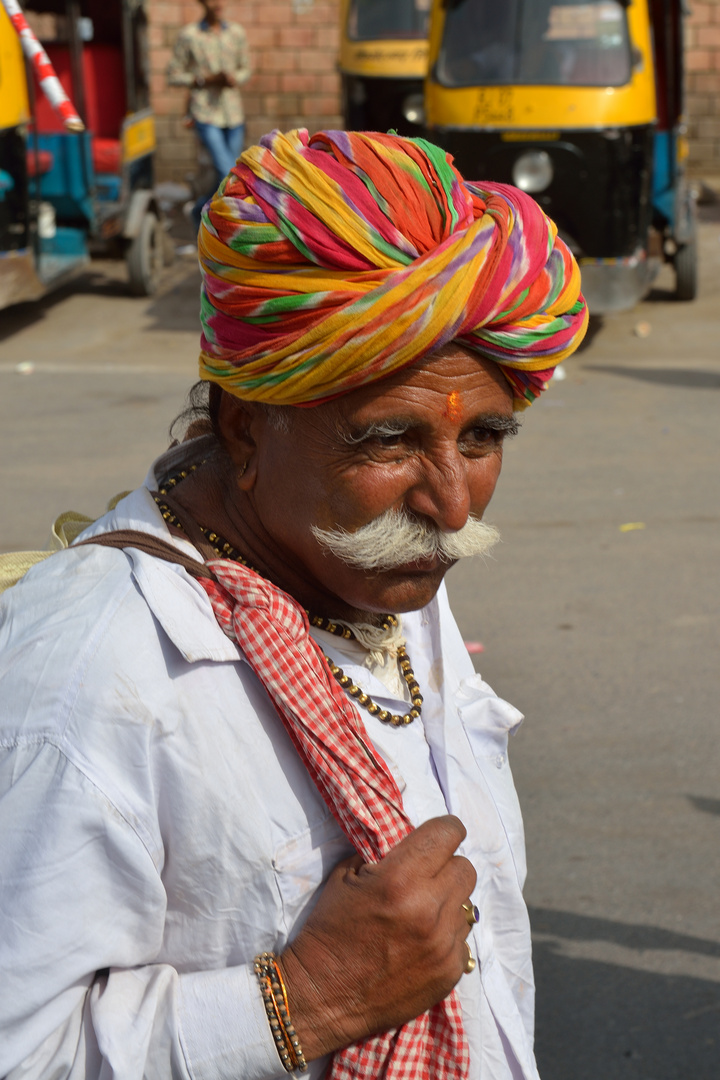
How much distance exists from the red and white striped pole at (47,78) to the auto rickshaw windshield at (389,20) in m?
10.0

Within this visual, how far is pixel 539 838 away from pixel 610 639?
135 centimetres

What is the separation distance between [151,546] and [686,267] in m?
9.68

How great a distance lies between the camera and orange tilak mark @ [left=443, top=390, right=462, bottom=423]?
137cm

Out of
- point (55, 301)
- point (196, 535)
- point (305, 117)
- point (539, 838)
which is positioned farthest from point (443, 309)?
point (305, 117)

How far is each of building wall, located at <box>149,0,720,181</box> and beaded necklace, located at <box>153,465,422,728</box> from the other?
15239 mm

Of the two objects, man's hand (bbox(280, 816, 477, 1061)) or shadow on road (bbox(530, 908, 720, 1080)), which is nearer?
man's hand (bbox(280, 816, 477, 1061))

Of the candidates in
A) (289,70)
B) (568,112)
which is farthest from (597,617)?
(289,70)

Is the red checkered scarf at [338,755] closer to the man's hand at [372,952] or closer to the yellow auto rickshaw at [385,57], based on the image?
the man's hand at [372,952]

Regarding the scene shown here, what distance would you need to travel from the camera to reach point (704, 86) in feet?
52.2

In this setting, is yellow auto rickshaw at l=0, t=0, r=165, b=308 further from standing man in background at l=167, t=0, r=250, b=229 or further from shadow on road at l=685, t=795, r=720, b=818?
shadow on road at l=685, t=795, r=720, b=818

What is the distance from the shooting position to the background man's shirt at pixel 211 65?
10992mm

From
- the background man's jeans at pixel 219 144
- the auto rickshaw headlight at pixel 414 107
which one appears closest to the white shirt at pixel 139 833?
the background man's jeans at pixel 219 144

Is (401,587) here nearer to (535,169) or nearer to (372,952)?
(372,952)

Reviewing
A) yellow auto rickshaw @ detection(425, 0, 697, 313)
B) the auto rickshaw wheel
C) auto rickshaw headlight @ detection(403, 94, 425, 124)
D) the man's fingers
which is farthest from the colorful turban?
auto rickshaw headlight @ detection(403, 94, 425, 124)
